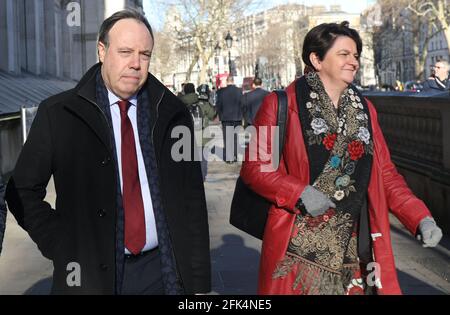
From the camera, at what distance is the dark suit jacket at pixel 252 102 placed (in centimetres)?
1707

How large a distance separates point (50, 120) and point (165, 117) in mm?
450

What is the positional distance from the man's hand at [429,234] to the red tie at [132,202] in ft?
4.20

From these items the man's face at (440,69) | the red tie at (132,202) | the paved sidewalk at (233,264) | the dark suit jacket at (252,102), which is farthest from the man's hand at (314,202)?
the dark suit jacket at (252,102)

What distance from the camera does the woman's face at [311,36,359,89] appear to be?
3.83m

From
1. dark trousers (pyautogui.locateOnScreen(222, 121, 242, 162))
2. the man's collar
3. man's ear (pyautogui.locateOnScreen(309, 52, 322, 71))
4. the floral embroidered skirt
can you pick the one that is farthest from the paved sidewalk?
dark trousers (pyautogui.locateOnScreen(222, 121, 242, 162))

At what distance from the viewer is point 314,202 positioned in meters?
3.52

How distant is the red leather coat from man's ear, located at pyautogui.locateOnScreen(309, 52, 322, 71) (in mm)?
161

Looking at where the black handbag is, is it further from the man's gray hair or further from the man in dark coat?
the man's gray hair

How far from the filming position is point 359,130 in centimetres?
378

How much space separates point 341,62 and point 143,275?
145cm

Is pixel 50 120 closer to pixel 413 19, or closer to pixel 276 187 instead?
pixel 276 187

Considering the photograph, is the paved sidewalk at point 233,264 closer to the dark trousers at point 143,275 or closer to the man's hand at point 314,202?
the man's hand at point 314,202

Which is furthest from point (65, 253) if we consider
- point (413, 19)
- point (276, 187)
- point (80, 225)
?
point (413, 19)

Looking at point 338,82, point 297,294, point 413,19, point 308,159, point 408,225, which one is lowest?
point 297,294
